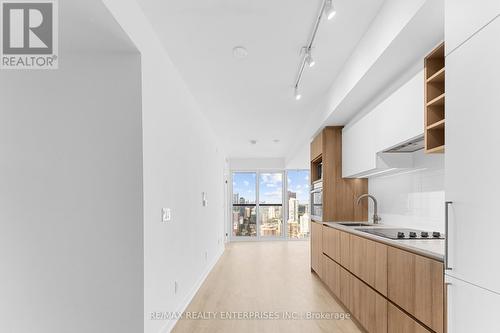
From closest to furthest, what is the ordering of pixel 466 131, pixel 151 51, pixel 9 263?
1. pixel 466 131
2. pixel 9 263
3. pixel 151 51

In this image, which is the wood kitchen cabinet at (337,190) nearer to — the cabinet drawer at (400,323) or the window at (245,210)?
the cabinet drawer at (400,323)

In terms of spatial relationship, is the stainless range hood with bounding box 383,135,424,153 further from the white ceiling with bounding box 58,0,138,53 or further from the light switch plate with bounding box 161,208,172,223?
the white ceiling with bounding box 58,0,138,53

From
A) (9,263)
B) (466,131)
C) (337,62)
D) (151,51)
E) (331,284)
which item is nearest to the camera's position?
(466,131)

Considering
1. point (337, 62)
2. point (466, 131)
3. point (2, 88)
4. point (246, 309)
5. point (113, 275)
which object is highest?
point (337, 62)

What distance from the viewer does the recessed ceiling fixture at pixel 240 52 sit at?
9.42 ft

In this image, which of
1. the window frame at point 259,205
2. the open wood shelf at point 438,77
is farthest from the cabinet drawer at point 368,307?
the window frame at point 259,205

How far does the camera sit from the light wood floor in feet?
10.1

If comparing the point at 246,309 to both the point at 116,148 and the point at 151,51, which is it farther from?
the point at 151,51

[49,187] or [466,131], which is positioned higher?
[466,131]

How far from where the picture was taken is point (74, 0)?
64.1 inches

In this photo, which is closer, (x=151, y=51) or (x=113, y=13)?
(x=113, y=13)

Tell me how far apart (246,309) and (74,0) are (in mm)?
3253

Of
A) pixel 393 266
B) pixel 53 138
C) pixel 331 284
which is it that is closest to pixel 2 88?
pixel 53 138

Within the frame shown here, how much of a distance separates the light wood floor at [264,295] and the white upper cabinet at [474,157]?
6.73 ft
